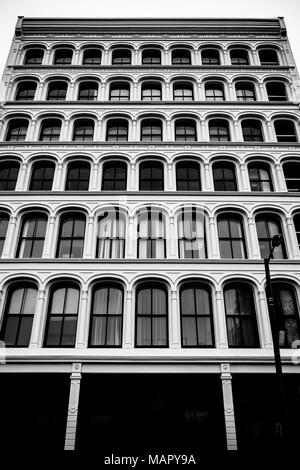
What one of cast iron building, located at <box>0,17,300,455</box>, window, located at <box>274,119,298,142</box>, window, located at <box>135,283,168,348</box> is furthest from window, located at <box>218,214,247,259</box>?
window, located at <box>274,119,298,142</box>

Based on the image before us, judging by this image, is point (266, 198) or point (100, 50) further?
point (100, 50)

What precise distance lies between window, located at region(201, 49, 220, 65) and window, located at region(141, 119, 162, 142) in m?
5.96

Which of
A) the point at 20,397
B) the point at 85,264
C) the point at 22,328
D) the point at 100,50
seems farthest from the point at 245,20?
the point at 20,397

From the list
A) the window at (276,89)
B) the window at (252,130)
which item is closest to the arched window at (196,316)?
the window at (252,130)

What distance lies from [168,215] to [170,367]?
6483 millimetres

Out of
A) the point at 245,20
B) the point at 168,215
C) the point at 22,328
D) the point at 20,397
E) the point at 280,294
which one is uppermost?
the point at 245,20

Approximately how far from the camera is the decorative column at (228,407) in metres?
13.4

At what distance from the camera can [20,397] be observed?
48.1 ft

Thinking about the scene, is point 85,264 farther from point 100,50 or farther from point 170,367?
point 100,50

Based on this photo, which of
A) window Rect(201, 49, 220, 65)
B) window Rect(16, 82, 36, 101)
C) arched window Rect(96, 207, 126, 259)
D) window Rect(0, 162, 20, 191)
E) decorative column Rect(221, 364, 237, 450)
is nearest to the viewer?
decorative column Rect(221, 364, 237, 450)

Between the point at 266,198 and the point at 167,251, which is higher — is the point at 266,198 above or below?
above

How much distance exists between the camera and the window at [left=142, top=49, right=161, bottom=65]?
2438cm

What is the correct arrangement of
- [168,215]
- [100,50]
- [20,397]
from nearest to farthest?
[20,397] < [168,215] < [100,50]

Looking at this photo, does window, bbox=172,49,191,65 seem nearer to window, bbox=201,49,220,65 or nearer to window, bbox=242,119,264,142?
window, bbox=201,49,220,65
